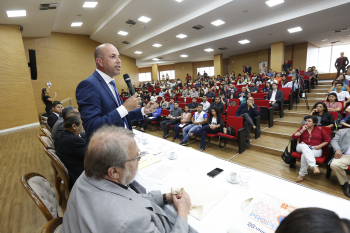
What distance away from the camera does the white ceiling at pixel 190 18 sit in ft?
20.0

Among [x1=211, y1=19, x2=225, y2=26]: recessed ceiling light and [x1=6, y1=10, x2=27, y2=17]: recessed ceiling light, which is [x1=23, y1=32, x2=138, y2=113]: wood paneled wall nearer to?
[x1=6, y1=10, x2=27, y2=17]: recessed ceiling light

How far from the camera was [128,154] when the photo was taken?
2.66 ft

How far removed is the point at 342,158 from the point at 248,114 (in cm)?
214

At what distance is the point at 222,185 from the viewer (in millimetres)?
1219

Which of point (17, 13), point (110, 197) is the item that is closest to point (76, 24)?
point (17, 13)

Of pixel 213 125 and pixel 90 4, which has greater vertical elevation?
pixel 90 4

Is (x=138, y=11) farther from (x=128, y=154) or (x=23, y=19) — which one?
(x=128, y=154)

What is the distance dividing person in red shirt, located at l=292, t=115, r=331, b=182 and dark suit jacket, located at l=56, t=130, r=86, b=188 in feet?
10.4

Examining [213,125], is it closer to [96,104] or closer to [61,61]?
[96,104]

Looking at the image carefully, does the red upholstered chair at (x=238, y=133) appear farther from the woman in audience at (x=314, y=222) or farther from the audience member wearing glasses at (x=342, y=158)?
the woman in audience at (x=314, y=222)

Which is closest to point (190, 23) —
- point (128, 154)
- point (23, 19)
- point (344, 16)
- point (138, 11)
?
point (138, 11)

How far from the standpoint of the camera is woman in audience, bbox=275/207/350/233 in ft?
1.26

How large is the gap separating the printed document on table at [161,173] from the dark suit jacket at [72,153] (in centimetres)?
87

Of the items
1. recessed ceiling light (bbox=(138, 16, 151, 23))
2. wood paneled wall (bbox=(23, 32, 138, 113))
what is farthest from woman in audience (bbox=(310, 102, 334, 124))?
wood paneled wall (bbox=(23, 32, 138, 113))
